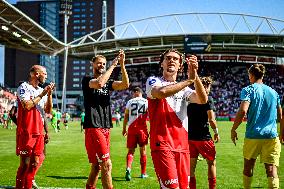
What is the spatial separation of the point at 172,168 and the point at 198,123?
2647 mm

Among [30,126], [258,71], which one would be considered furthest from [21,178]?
[258,71]

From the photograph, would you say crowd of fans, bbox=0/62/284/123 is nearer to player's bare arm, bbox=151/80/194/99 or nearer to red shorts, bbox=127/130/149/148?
red shorts, bbox=127/130/149/148

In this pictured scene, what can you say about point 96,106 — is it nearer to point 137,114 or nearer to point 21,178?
point 21,178

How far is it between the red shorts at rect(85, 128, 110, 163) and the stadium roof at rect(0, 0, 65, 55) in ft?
109

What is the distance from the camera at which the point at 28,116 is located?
6.39 m

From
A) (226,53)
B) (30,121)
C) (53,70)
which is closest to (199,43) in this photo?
(226,53)

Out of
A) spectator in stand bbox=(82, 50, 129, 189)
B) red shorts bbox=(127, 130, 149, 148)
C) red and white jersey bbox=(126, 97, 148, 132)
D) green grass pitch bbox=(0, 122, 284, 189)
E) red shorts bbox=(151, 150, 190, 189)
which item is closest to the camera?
red shorts bbox=(151, 150, 190, 189)

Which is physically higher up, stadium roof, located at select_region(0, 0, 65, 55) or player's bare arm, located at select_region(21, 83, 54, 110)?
stadium roof, located at select_region(0, 0, 65, 55)

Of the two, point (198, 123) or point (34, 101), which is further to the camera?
point (198, 123)

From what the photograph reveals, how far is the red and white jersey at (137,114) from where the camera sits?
30.4 feet

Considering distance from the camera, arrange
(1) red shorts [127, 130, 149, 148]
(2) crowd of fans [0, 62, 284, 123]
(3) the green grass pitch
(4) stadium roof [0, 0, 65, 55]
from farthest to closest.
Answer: (2) crowd of fans [0, 62, 284, 123] → (4) stadium roof [0, 0, 65, 55] → (1) red shorts [127, 130, 149, 148] → (3) the green grass pitch

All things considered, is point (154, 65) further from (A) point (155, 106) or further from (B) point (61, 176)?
Answer: (A) point (155, 106)

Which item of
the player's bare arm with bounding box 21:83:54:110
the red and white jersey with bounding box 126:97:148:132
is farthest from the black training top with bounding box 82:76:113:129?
the red and white jersey with bounding box 126:97:148:132

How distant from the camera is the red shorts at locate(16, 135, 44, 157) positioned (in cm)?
621
